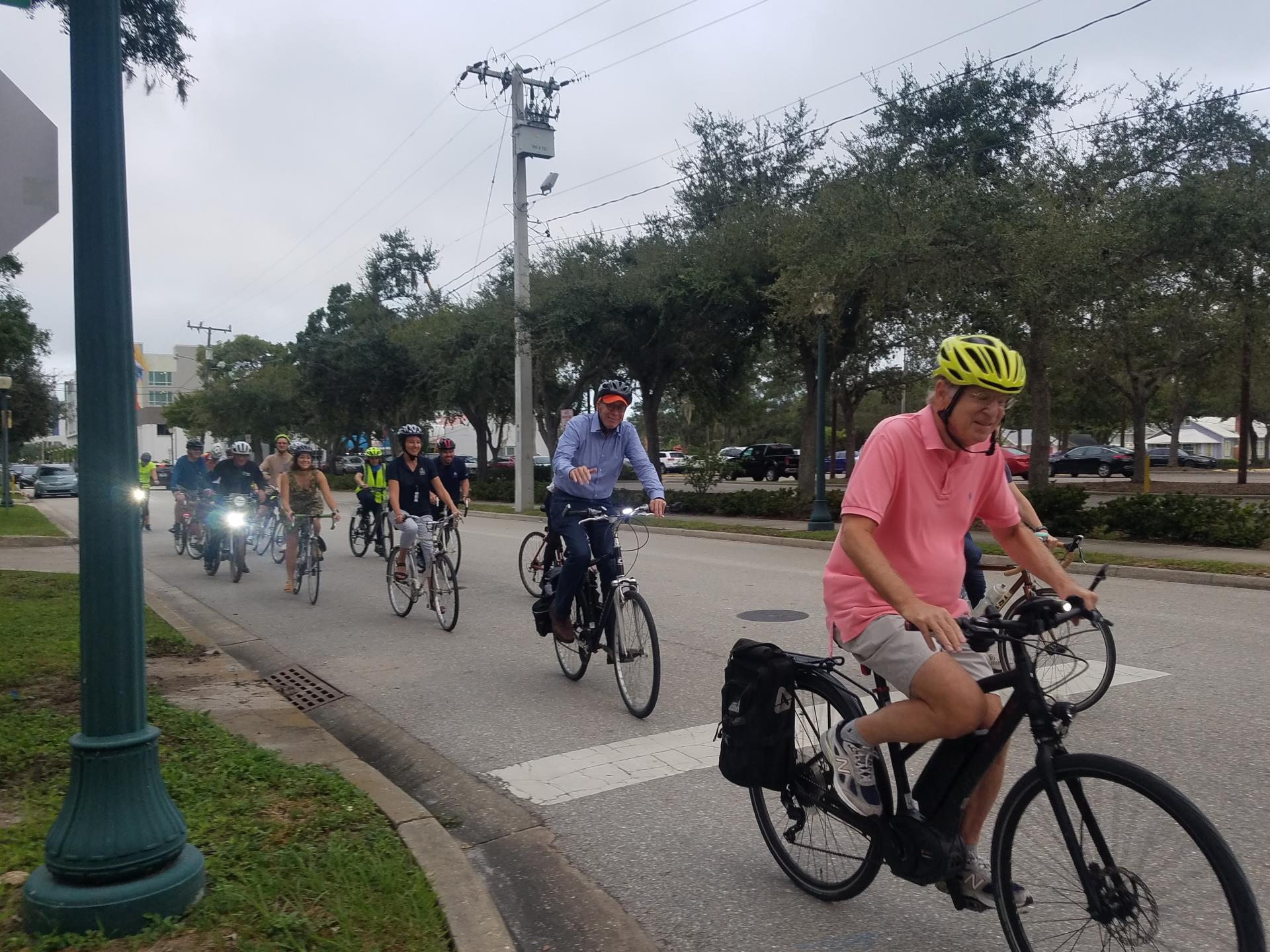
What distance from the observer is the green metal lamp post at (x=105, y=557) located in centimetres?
322

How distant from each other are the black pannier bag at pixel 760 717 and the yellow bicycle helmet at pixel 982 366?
3.38 ft

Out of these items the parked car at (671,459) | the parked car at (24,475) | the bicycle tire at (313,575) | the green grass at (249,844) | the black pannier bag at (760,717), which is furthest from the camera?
the parked car at (671,459)

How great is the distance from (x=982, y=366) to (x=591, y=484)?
431cm

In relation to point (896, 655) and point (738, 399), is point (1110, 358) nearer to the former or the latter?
point (738, 399)

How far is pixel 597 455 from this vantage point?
7.06m

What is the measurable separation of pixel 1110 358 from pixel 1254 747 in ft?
84.7

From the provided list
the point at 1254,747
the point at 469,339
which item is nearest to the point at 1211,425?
the point at 469,339

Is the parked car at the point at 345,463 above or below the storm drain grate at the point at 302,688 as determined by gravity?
above

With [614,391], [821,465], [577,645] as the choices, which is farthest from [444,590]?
[821,465]

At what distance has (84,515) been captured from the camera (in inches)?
127

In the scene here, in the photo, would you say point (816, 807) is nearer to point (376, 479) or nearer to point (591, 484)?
point (591, 484)

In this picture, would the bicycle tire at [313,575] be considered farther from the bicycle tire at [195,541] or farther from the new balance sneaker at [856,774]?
the new balance sneaker at [856,774]

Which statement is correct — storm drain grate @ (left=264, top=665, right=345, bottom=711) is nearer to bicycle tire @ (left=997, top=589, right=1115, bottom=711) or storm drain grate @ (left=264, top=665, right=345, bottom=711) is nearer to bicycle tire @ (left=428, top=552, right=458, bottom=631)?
bicycle tire @ (left=428, top=552, right=458, bottom=631)

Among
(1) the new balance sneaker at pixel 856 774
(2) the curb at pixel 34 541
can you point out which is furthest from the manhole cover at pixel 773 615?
(2) the curb at pixel 34 541
